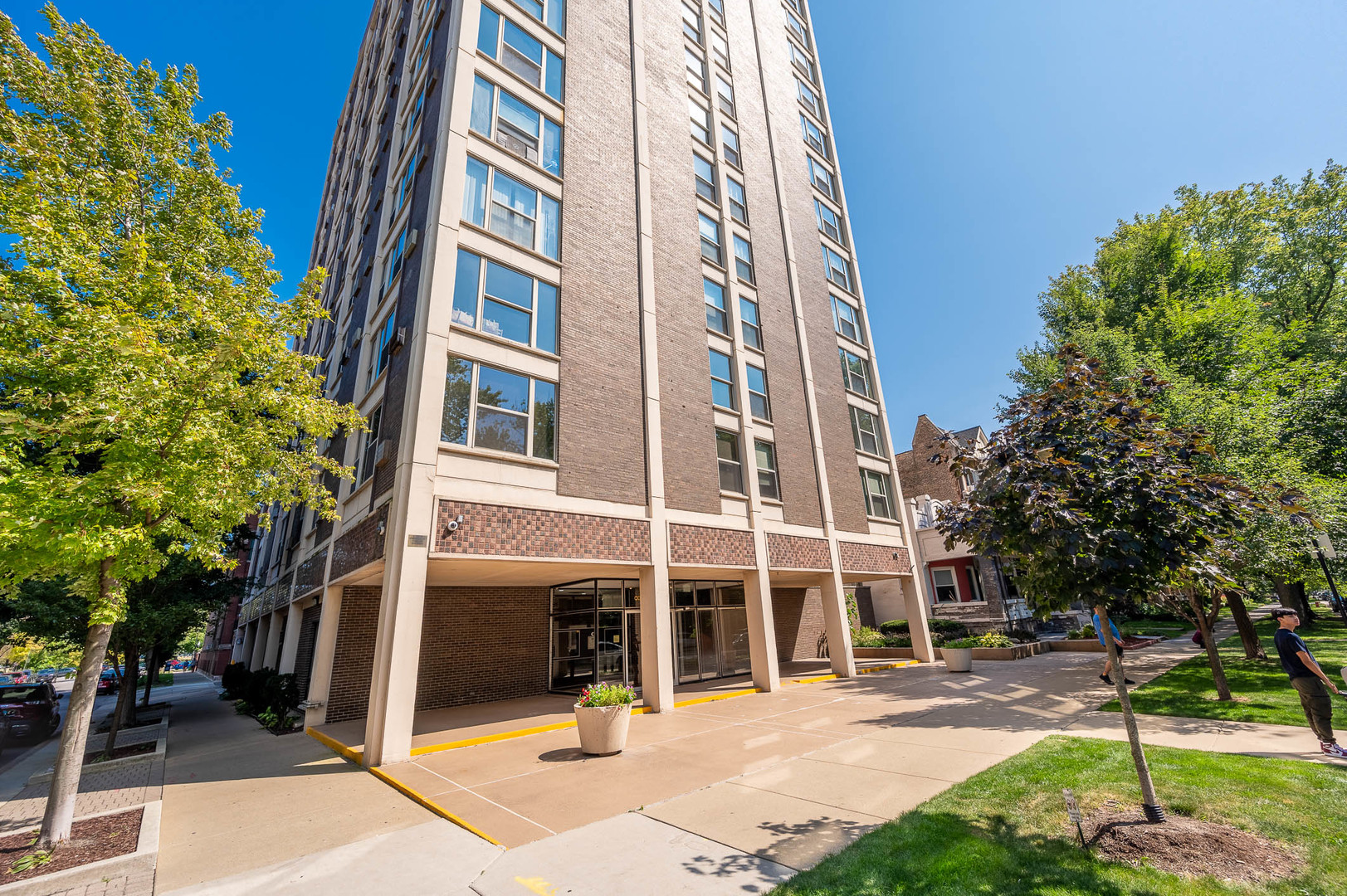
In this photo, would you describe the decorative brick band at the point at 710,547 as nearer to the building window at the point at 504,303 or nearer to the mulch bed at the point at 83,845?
the building window at the point at 504,303

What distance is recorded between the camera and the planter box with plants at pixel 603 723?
8688mm

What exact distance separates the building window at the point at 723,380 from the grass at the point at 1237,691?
1126 cm

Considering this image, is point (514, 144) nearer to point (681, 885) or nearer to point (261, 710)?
point (681, 885)

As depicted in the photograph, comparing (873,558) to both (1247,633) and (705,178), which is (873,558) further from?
(705,178)

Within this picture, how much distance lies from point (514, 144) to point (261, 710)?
60.1 feet

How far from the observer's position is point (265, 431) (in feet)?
26.8

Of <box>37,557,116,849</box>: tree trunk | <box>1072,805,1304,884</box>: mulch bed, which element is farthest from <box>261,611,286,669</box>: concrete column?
<box>1072,805,1304,884</box>: mulch bed

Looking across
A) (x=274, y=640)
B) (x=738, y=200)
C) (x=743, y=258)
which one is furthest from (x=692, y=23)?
(x=274, y=640)

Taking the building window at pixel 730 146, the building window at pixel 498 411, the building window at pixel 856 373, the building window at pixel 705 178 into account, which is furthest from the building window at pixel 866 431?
the building window at pixel 498 411

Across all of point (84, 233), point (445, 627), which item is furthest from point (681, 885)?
point (445, 627)

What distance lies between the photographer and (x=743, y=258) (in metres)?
19.9

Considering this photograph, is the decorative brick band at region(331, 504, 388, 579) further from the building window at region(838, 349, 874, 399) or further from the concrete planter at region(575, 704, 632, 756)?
the building window at region(838, 349, 874, 399)

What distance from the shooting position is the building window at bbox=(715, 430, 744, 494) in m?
15.9

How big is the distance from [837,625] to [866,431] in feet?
28.6
